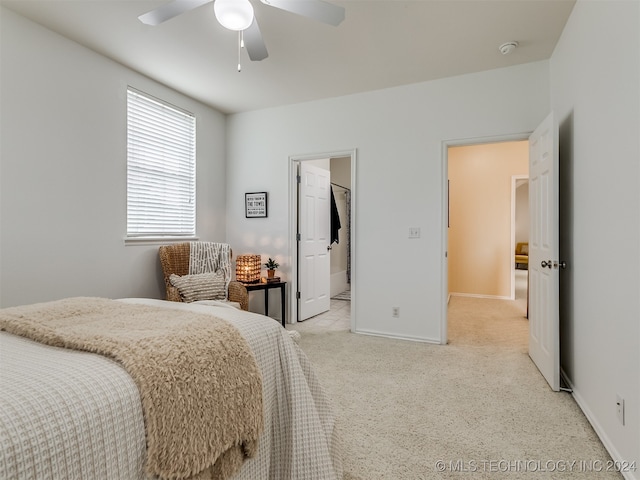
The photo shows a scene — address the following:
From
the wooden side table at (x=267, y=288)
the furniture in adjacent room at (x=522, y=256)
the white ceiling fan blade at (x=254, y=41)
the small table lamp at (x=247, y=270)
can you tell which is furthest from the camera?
the furniture in adjacent room at (x=522, y=256)

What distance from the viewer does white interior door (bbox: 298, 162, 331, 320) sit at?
4207mm

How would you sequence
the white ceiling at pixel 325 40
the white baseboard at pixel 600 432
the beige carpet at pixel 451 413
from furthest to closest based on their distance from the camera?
the white ceiling at pixel 325 40 < the beige carpet at pixel 451 413 < the white baseboard at pixel 600 432

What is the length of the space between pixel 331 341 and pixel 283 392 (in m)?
2.15

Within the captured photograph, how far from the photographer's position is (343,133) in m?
3.80

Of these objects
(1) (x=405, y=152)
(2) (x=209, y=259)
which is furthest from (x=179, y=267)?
(1) (x=405, y=152)

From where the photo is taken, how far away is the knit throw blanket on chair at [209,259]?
3.51 meters

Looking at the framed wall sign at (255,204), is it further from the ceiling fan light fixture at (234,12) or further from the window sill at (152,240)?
the ceiling fan light fixture at (234,12)

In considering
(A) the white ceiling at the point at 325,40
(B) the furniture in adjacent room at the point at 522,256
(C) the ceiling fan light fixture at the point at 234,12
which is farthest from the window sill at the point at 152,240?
(B) the furniture in adjacent room at the point at 522,256

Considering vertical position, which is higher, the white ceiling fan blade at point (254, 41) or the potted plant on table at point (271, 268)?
the white ceiling fan blade at point (254, 41)

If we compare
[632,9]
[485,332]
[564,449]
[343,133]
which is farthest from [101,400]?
[485,332]

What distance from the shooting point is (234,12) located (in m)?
1.75

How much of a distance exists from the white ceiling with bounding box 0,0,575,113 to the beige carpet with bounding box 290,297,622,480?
2530 mm

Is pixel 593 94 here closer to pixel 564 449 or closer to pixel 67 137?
pixel 564 449

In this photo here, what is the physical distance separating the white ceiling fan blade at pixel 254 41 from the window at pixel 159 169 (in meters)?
1.63
